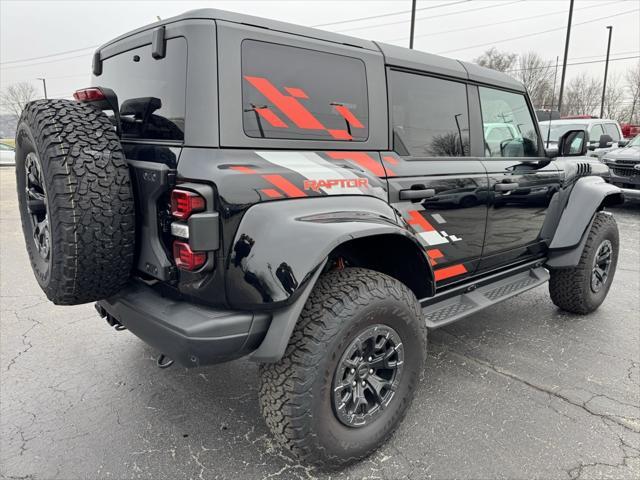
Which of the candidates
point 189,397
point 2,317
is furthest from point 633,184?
point 2,317

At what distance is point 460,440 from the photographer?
241 centimetres

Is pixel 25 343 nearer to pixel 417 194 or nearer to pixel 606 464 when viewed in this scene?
pixel 417 194

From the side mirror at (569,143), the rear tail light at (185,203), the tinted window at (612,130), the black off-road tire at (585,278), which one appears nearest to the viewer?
the rear tail light at (185,203)

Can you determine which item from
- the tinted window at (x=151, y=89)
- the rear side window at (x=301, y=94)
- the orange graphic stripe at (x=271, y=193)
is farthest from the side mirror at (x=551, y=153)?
the tinted window at (x=151, y=89)

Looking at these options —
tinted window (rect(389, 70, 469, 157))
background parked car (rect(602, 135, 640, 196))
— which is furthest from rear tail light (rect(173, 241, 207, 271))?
background parked car (rect(602, 135, 640, 196))

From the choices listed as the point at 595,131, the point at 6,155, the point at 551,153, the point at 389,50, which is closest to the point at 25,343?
the point at 389,50

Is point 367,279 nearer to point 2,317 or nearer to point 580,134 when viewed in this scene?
point 580,134

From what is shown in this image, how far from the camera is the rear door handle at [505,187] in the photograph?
315 cm

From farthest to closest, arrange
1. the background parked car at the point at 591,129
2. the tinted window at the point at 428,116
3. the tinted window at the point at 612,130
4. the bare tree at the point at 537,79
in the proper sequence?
the bare tree at the point at 537,79
the tinted window at the point at 612,130
the background parked car at the point at 591,129
the tinted window at the point at 428,116

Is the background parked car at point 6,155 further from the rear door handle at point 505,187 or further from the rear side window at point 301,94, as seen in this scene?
the rear door handle at point 505,187

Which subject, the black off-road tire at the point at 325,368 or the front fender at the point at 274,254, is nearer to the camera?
the front fender at the point at 274,254

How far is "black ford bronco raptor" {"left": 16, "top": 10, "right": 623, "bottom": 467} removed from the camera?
187cm

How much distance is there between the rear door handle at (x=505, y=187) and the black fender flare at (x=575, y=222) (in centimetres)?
89

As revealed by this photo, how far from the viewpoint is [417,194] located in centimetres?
257
